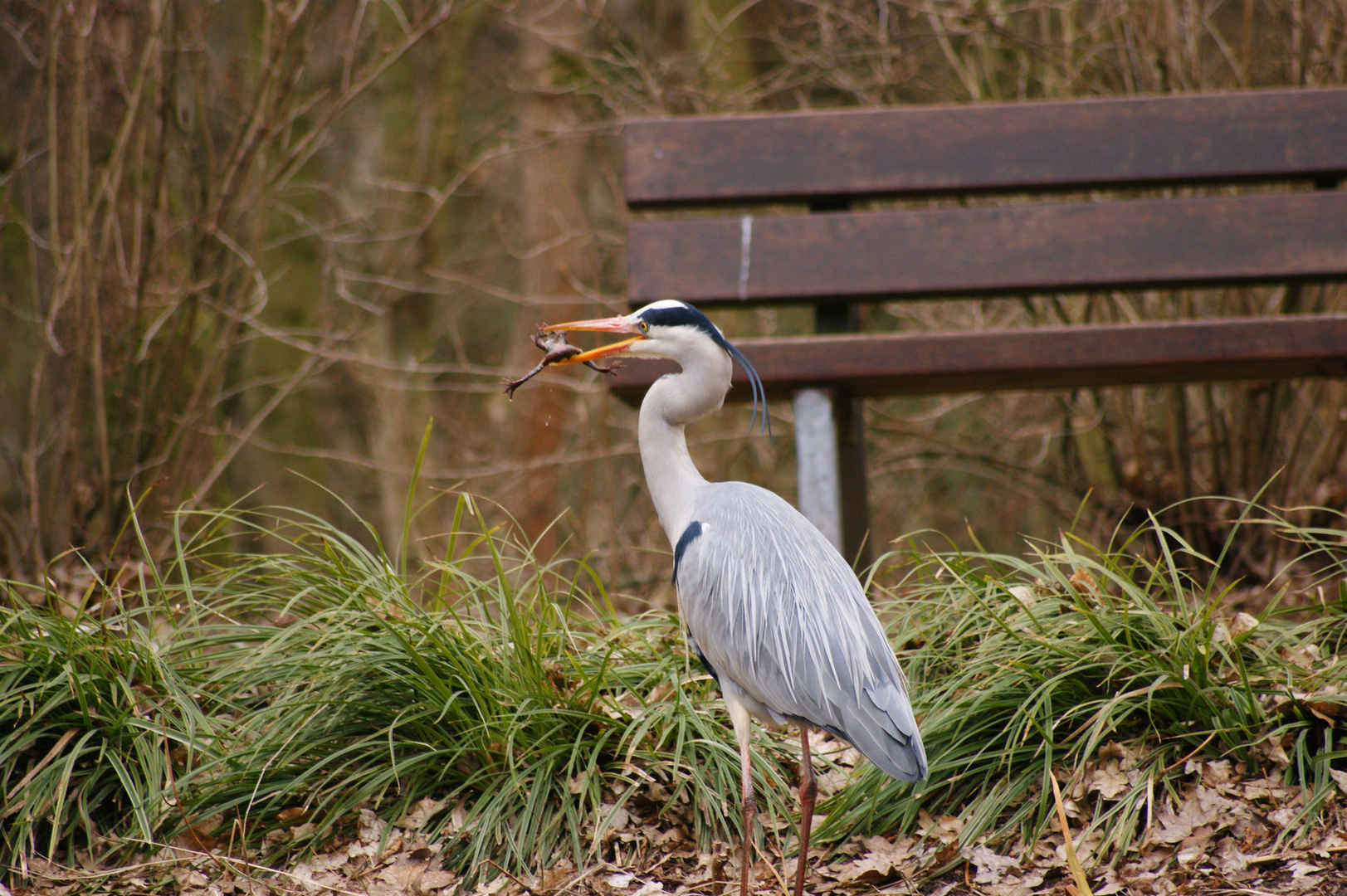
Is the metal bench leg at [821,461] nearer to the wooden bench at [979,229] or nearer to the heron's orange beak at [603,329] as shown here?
the wooden bench at [979,229]

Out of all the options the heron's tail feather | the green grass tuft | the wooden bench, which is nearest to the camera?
the heron's tail feather

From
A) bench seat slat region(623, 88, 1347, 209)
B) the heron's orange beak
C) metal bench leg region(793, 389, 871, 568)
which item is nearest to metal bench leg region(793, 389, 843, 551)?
metal bench leg region(793, 389, 871, 568)

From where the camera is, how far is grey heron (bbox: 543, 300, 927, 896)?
2.64 metres

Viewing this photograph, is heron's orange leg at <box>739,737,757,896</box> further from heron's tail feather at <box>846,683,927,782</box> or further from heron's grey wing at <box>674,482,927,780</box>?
heron's tail feather at <box>846,683,927,782</box>

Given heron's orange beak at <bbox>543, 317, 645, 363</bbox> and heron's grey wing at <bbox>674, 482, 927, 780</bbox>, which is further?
heron's orange beak at <bbox>543, 317, 645, 363</bbox>

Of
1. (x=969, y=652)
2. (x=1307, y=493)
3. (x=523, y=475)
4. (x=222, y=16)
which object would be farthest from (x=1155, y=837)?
(x=222, y=16)

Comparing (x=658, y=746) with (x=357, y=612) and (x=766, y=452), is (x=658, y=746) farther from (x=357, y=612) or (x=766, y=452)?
(x=766, y=452)

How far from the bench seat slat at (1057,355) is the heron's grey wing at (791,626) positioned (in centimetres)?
116

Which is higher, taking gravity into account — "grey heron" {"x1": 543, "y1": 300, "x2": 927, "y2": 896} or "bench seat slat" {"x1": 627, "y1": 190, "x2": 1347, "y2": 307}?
"bench seat slat" {"x1": 627, "y1": 190, "x2": 1347, "y2": 307}

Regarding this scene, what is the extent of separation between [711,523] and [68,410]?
2891 mm

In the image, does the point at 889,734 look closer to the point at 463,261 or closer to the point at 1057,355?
the point at 1057,355

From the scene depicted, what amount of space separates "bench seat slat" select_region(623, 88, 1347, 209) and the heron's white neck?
140cm

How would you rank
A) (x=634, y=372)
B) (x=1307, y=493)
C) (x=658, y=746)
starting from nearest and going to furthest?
(x=658, y=746) < (x=634, y=372) < (x=1307, y=493)

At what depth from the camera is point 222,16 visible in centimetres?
871
